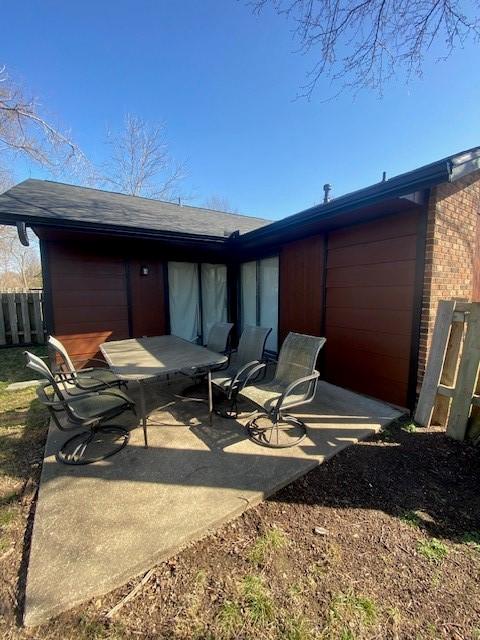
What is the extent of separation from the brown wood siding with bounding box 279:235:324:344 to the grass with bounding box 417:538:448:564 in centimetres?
327

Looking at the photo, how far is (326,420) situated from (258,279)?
368 cm

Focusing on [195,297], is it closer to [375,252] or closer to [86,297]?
[86,297]

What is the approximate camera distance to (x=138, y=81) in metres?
8.50

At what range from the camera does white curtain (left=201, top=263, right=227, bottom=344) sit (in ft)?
21.9

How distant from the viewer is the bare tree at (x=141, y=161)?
14.8 meters

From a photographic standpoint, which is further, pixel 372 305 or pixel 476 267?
pixel 476 267

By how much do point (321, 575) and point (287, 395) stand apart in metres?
1.34

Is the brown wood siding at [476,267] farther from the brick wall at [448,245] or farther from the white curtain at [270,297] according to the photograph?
the white curtain at [270,297]

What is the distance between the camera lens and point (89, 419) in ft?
8.01

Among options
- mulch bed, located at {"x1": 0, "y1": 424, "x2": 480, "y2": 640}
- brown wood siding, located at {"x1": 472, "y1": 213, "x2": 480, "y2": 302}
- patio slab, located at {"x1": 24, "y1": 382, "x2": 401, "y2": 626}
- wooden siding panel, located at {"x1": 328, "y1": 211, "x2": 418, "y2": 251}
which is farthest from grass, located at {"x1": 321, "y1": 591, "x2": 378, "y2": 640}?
brown wood siding, located at {"x1": 472, "y1": 213, "x2": 480, "y2": 302}

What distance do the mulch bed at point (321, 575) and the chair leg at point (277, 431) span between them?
1.73ft

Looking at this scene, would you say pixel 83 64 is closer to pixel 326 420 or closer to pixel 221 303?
pixel 221 303

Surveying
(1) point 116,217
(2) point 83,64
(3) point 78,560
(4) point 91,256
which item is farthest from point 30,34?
(3) point 78,560

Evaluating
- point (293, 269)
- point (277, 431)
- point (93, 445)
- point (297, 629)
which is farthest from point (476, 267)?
point (93, 445)
